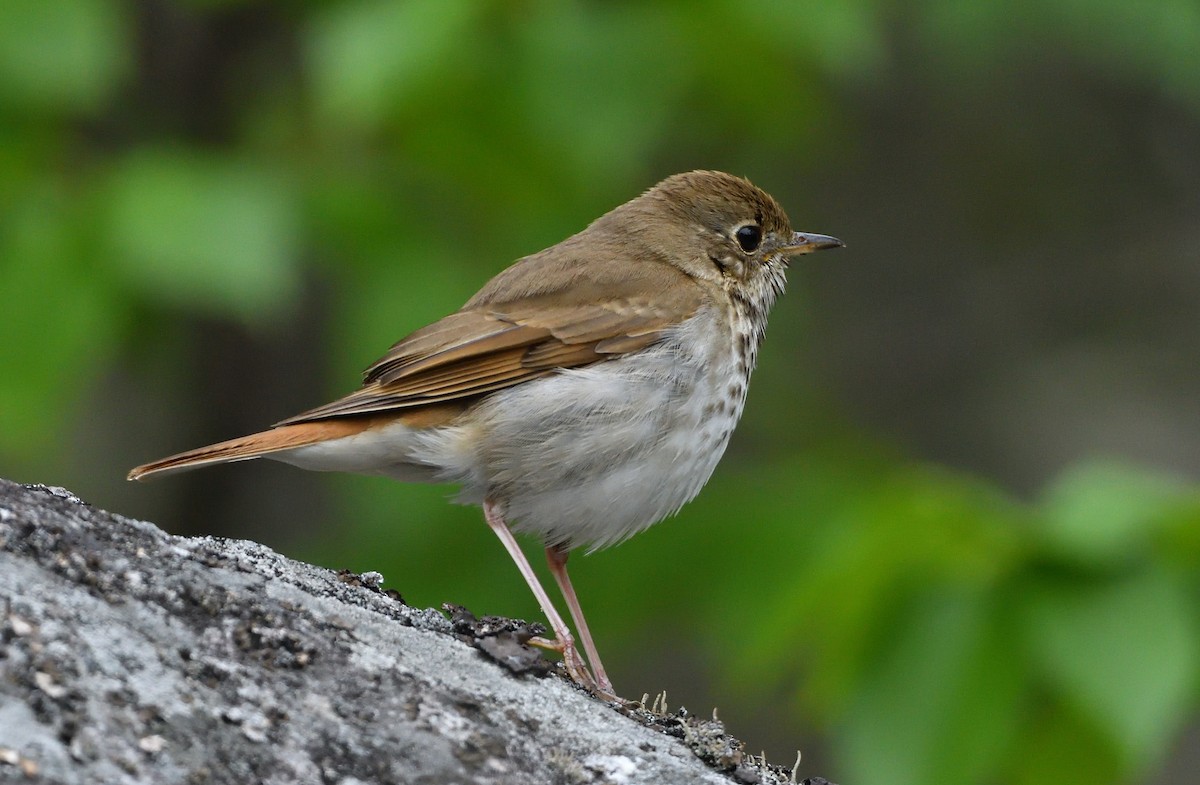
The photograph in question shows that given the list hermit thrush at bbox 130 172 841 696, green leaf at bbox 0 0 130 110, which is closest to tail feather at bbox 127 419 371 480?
hermit thrush at bbox 130 172 841 696

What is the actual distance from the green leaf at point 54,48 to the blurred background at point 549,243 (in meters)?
0.01

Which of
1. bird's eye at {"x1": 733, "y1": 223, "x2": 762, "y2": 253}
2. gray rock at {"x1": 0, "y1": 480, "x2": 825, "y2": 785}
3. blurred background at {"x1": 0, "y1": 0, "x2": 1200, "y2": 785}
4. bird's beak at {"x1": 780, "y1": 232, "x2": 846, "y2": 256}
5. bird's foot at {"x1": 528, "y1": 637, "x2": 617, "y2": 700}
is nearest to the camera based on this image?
gray rock at {"x1": 0, "y1": 480, "x2": 825, "y2": 785}

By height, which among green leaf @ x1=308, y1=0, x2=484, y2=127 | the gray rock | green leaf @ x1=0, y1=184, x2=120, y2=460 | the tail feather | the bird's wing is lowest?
the gray rock

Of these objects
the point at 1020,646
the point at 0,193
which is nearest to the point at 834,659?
the point at 1020,646

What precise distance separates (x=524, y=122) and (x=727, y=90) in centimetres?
111

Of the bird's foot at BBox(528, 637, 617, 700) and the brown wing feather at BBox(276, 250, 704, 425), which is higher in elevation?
the brown wing feather at BBox(276, 250, 704, 425)

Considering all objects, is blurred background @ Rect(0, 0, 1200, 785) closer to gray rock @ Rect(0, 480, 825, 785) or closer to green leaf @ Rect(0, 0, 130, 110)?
green leaf @ Rect(0, 0, 130, 110)

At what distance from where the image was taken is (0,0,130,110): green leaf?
15.7 feet

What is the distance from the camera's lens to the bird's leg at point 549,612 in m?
3.77

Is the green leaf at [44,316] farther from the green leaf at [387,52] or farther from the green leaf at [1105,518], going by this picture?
the green leaf at [1105,518]

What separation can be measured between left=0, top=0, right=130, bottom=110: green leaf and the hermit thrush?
145 centimetres

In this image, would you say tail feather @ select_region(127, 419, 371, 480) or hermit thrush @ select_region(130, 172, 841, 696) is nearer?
tail feather @ select_region(127, 419, 371, 480)

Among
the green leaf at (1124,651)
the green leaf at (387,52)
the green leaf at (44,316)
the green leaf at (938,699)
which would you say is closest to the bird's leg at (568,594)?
the green leaf at (938,699)

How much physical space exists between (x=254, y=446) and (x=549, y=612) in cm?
95
